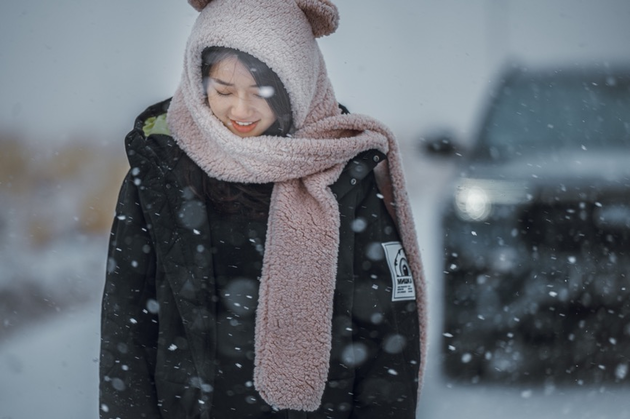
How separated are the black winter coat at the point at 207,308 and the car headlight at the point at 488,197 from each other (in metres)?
1.65

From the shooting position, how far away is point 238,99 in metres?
1.58

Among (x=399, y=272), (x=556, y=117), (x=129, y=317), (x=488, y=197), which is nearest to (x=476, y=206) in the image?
(x=488, y=197)

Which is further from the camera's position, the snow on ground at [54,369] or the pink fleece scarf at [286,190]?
the snow on ground at [54,369]

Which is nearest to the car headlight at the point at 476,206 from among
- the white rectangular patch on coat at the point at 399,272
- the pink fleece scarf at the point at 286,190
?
the white rectangular patch on coat at the point at 399,272

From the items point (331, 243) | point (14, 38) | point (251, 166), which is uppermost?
point (14, 38)

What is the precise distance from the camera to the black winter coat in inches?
62.4

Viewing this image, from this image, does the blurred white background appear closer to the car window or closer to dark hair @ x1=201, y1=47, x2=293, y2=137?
the car window

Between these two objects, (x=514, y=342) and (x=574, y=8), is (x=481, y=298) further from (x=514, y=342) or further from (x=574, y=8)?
(x=574, y=8)

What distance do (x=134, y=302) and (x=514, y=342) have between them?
234 cm

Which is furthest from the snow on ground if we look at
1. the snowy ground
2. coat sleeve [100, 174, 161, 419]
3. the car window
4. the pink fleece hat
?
the car window

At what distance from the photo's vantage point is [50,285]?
13.0 feet

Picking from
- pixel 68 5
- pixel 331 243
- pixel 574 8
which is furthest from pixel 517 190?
pixel 68 5

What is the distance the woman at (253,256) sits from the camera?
62.2 inches

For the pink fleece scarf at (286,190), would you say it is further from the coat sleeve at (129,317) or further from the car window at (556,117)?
the car window at (556,117)
